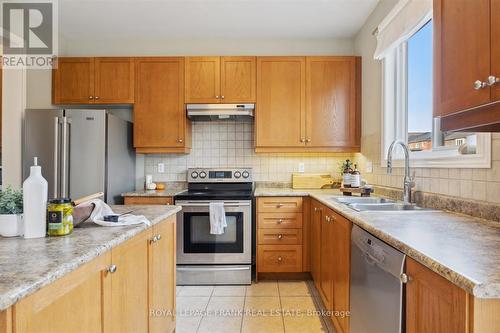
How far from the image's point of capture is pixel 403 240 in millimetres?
1073

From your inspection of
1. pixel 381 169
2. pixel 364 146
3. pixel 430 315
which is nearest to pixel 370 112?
pixel 364 146

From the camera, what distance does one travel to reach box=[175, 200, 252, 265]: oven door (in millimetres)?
2963

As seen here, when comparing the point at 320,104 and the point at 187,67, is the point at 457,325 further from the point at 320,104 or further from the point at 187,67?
the point at 187,67

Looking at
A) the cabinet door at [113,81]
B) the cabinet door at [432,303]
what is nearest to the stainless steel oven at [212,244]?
the cabinet door at [113,81]

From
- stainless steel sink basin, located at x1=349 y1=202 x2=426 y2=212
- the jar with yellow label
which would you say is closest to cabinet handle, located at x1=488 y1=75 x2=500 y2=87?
stainless steel sink basin, located at x1=349 y1=202 x2=426 y2=212

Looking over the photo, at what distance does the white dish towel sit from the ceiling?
1831mm

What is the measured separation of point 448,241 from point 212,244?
7.32 ft

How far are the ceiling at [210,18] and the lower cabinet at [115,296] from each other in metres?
2.04

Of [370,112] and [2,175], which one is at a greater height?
[370,112]

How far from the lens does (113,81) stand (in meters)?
3.30

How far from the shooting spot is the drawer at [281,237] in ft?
9.90

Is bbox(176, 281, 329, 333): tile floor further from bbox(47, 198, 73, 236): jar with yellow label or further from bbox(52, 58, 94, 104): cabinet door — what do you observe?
bbox(52, 58, 94, 104): cabinet door

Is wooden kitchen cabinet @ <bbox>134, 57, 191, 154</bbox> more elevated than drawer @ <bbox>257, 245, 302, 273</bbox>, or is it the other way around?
wooden kitchen cabinet @ <bbox>134, 57, 191, 154</bbox>

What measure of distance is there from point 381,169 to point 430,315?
1953mm
